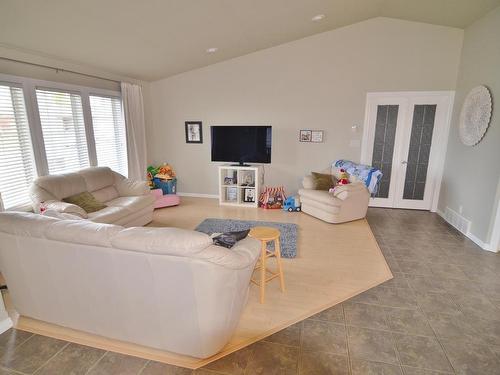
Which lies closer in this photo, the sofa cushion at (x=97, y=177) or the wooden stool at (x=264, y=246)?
the wooden stool at (x=264, y=246)

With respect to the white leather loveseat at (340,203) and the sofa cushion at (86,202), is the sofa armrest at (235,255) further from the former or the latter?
the white leather loveseat at (340,203)

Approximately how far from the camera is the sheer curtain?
5145mm

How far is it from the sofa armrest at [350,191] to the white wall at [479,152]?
1414 millimetres

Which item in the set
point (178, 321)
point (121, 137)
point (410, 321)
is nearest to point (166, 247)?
point (178, 321)

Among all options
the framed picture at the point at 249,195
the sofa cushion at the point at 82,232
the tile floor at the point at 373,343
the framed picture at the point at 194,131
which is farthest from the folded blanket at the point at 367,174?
the sofa cushion at the point at 82,232

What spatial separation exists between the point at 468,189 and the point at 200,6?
14.7 feet

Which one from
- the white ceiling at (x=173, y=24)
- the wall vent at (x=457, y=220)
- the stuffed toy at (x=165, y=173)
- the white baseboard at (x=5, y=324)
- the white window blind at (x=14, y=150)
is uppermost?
the white ceiling at (x=173, y=24)

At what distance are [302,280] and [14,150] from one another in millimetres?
3729

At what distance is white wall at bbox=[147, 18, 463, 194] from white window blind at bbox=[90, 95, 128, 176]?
3.08 ft

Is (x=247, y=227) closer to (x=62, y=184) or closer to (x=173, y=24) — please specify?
(x=62, y=184)

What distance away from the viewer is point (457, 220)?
4.34 m

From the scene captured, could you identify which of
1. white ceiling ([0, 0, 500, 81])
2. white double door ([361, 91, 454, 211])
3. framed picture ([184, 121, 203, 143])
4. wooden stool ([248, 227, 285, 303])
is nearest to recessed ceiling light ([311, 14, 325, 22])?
white ceiling ([0, 0, 500, 81])

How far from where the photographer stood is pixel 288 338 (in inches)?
83.7

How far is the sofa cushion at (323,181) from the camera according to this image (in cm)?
506
